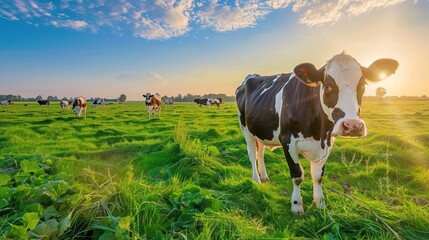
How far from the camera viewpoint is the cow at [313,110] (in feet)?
10.8

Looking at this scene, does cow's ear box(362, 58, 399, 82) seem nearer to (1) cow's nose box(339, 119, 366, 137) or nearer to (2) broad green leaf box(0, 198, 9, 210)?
(1) cow's nose box(339, 119, 366, 137)

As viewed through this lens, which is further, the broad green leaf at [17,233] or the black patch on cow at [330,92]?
the black patch on cow at [330,92]

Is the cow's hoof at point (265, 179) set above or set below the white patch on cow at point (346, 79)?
below

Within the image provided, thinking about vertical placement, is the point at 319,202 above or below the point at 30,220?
below

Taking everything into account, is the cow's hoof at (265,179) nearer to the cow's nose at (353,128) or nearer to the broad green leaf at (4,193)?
the cow's nose at (353,128)

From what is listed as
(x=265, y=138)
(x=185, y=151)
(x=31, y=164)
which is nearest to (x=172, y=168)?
(x=185, y=151)

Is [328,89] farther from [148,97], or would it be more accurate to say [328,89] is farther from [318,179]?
[148,97]

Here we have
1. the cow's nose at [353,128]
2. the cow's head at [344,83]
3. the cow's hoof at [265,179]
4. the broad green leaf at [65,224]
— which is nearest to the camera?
the broad green leaf at [65,224]

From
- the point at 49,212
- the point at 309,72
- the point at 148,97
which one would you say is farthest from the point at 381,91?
the point at 49,212

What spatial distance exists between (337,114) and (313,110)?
724 mm

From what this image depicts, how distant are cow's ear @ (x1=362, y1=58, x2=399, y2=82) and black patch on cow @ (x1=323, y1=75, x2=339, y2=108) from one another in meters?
0.45

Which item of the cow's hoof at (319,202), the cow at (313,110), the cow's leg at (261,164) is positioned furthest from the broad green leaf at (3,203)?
the cow's leg at (261,164)

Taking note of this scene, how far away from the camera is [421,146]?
26.6 feet

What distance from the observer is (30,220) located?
2.06m
